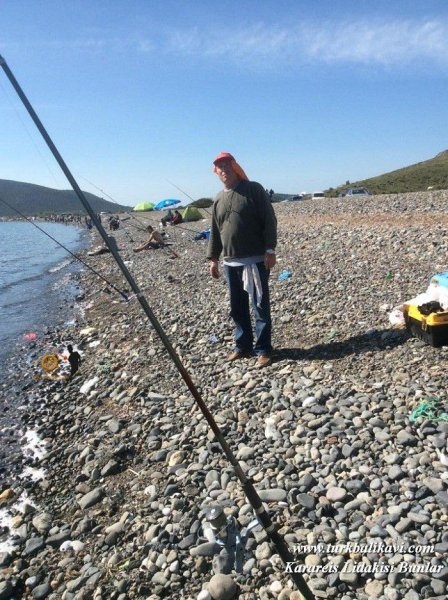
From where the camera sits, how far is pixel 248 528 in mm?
3520

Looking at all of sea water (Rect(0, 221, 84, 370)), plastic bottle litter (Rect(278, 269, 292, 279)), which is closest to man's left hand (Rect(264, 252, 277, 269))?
plastic bottle litter (Rect(278, 269, 292, 279))

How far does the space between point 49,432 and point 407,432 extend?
196 inches

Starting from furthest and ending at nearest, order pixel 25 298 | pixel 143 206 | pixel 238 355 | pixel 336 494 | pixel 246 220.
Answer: pixel 143 206
pixel 25 298
pixel 238 355
pixel 246 220
pixel 336 494

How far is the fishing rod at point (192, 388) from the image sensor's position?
2.74 metres

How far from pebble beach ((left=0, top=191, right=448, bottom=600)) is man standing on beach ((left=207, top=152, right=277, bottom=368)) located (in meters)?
0.83

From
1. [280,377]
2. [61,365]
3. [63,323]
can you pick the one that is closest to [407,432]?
[280,377]

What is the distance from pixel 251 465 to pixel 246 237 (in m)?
2.83

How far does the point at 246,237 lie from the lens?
19.1 feet

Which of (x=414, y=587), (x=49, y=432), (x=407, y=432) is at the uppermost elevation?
(x=407, y=432)

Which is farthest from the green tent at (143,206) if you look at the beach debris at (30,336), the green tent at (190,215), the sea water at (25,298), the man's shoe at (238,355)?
the man's shoe at (238,355)

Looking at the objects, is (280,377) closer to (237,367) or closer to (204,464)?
(237,367)

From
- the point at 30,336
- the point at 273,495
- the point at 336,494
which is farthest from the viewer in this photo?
the point at 30,336

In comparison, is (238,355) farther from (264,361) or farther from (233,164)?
(233,164)

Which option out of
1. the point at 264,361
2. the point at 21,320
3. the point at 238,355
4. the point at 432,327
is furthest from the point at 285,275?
the point at 21,320
